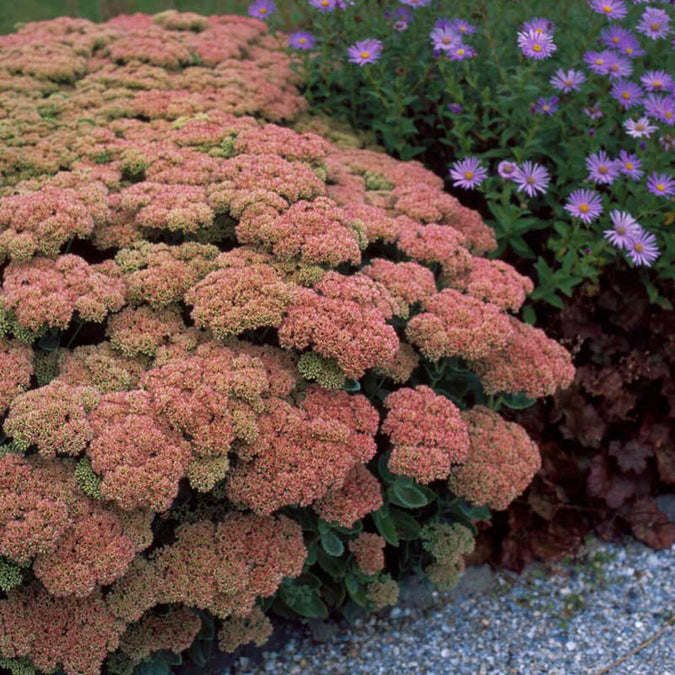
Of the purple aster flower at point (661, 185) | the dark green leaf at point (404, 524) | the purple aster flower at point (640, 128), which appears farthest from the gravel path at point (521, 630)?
the purple aster flower at point (640, 128)

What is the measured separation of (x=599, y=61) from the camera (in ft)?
11.5

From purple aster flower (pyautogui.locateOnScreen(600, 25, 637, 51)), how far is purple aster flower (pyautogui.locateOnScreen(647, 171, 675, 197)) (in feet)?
2.25

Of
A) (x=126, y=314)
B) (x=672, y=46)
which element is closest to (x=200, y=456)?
(x=126, y=314)

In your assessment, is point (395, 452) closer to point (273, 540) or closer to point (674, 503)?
point (273, 540)

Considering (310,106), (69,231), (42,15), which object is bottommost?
(42,15)

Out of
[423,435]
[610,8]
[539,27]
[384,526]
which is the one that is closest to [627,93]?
[610,8]

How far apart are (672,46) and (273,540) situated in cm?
293

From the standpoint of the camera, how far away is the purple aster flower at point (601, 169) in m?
3.40

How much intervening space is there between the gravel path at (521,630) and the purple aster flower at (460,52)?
7.46 ft

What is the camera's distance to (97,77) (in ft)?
13.3

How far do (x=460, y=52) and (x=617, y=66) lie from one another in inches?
26.9

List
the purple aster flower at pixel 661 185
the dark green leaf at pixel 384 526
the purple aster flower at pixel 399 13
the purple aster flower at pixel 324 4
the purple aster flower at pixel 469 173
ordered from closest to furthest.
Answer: the dark green leaf at pixel 384 526 → the purple aster flower at pixel 661 185 → the purple aster flower at pixel 469 173 → the purple aster flower at pixel 324 4 → the purple aster flower at pixel 399 13

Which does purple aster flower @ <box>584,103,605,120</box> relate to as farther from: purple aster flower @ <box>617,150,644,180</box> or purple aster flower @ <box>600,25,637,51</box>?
purple aster flower @ <box>600,25,637,51</box>

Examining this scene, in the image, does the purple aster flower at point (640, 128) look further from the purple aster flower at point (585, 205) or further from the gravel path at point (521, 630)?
the gravel path at point (521, 630)
